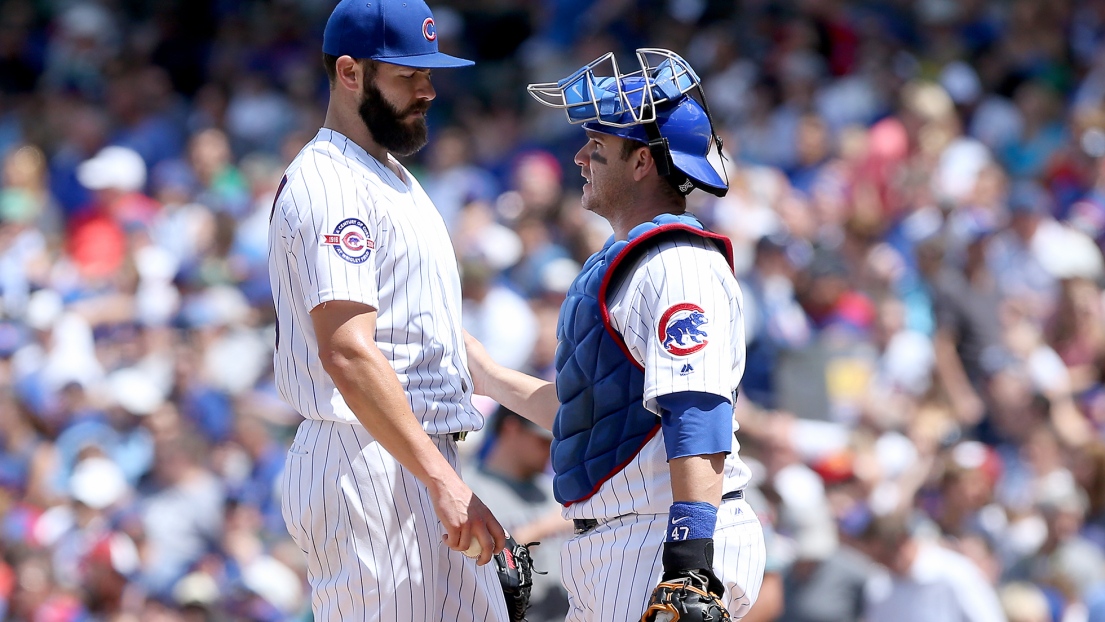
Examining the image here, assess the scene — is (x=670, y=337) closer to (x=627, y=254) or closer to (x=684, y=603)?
(x=627, y=254)

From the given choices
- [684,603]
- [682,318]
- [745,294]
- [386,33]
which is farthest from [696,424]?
[745,294]

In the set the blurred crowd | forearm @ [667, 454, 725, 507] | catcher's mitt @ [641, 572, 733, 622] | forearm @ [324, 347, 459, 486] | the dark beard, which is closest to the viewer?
catcher's mitt @ [641, 572, 733, 622]

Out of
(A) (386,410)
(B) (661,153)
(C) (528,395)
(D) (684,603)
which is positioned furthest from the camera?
(C) (528,395)

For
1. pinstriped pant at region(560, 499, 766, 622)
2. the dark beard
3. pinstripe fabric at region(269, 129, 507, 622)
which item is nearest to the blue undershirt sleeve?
pinstriped pant at region(560, 499, 766, 622)

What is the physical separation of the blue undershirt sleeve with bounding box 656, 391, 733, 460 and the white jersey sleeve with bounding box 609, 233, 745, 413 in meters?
0.03

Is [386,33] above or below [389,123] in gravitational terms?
above

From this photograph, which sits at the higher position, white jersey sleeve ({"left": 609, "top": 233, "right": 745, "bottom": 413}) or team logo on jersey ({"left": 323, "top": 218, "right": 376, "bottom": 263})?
team logo on jersey ({"left": 323, "top": 218, "right": 376, "bottom": 263})

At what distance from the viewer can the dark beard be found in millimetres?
3561

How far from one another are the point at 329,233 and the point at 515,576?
107cm

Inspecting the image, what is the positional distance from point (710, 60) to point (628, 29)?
2.94 feet

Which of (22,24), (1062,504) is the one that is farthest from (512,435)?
(22,24)

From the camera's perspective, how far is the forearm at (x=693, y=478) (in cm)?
308

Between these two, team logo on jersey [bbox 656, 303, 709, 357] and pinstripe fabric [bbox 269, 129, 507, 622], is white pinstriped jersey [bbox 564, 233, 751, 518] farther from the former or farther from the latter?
pinstripe fabric [bbox 269, 129, 507, 622]

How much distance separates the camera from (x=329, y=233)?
10.8ft
